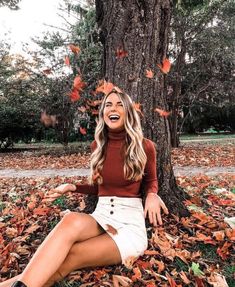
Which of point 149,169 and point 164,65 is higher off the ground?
point 164,65

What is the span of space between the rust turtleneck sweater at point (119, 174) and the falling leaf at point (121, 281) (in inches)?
25.3

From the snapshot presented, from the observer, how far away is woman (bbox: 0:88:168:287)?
2762 mm

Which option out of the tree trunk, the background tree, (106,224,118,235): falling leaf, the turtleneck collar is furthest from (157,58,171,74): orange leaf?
the background tree

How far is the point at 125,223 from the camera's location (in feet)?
10.2

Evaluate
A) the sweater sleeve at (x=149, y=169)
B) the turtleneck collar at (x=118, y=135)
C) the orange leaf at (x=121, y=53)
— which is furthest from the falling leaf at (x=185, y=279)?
the orange leaf at (x=121, y=53)

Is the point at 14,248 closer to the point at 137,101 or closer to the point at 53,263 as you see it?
the point at 53,263

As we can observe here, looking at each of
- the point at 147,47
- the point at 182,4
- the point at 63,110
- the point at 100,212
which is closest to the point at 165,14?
the point at 147,47

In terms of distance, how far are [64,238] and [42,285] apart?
34 centimetres

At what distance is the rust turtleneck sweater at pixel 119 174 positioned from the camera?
325cm

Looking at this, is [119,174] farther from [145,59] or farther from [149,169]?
[145,59]

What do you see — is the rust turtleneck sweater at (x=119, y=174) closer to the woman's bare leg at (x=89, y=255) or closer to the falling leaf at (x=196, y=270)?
the woman's bare leg at (x=89, y=255)

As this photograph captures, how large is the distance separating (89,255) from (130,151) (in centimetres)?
87

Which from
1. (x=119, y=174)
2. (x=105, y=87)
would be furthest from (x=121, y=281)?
(x=105, y=87)

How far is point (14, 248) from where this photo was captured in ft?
11.7
